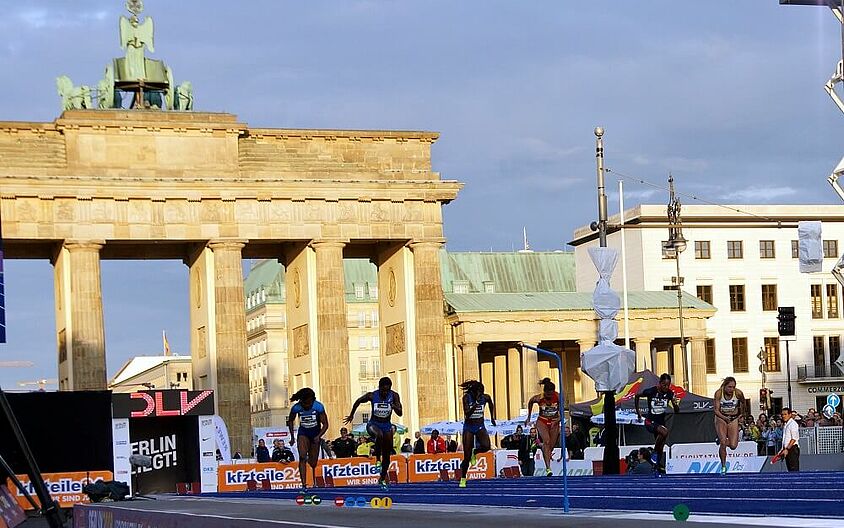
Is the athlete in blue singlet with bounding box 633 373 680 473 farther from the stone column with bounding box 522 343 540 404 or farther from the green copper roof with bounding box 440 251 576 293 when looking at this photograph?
the green copper roof with bounding box 440 251 576 293

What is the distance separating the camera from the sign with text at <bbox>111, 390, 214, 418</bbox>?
33.0 metres

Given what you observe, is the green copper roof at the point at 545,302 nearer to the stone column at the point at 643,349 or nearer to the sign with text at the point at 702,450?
the stone column at the point at 643,349

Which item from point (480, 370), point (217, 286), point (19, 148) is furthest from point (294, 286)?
point (480, 370)

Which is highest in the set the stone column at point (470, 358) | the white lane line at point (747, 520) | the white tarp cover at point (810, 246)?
the white tarp cover at point (810, 246)

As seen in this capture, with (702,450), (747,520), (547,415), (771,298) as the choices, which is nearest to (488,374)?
(771,298)

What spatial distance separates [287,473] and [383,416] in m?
10.9

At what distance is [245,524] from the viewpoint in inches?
451

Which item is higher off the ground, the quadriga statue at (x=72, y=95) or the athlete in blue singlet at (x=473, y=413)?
the quadriga statue at (x=72, y=95)

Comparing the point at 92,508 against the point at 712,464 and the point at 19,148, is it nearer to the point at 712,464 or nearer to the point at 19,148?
the point at 712,464

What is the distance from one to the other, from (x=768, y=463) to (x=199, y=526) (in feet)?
72.8

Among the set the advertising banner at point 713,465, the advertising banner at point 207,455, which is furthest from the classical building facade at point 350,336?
the advertising banner at point 713,465

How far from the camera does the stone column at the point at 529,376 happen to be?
87125mm

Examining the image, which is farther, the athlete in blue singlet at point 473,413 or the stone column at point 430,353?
the stone column at point 430,353

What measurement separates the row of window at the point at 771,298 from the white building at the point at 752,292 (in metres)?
Answer: 0.07
